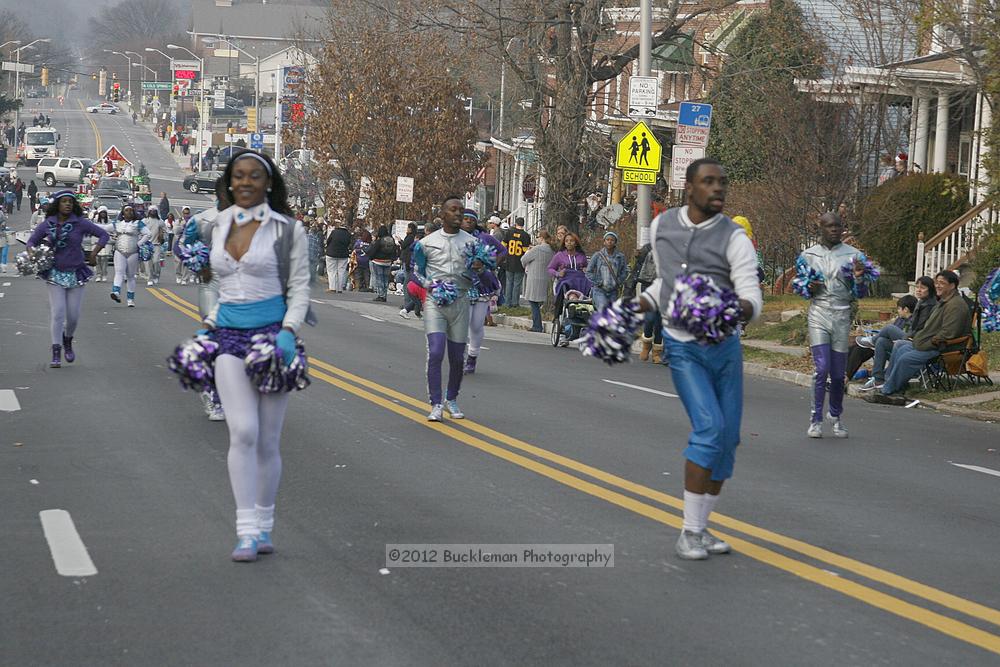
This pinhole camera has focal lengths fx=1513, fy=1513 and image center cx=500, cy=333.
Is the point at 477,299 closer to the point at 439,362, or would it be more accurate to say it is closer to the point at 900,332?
the point at 439,362

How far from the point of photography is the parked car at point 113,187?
65625 millimetres

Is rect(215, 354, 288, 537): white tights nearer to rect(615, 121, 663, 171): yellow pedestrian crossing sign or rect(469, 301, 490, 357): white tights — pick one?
rect(469, 301, 490, 357): white tights

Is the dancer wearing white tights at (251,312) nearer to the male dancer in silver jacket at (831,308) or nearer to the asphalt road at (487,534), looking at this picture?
the asphalt road at (487,534)

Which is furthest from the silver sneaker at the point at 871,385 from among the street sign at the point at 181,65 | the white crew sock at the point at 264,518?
the street sign at the point at 181,65

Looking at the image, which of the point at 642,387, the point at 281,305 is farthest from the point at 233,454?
the point at 642,387

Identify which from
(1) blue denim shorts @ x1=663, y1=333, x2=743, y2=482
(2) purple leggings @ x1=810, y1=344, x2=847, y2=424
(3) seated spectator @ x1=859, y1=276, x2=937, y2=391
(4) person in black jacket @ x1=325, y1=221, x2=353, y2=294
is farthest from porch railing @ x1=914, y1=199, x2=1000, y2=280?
(1) blue denim shorts @ x1=663, y1=333, x2=743, y2=482

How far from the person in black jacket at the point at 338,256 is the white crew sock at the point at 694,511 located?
98.0 ft

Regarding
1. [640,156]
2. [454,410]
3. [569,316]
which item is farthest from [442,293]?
[640,156]

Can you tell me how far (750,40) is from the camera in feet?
127

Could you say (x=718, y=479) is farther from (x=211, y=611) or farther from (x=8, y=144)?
(x=8, y=144)

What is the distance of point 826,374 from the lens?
522 inches

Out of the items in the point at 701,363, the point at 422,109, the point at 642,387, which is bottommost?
the point at 642,387

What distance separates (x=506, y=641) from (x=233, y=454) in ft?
6.18

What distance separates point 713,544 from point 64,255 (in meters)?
10.4
